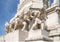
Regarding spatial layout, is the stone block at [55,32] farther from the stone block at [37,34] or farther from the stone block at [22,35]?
the stone block at [22,35]

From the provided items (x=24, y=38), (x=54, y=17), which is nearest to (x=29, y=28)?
(x=24, y=38)

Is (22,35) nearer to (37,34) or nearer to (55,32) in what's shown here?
(37,34)

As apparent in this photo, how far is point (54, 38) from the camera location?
1359 cm

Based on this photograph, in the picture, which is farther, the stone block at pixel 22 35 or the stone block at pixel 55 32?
the stone block at pixel 55 32

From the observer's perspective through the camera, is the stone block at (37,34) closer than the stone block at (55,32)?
Yes

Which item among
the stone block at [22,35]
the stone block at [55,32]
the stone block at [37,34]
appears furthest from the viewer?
the stone block at [55,32]

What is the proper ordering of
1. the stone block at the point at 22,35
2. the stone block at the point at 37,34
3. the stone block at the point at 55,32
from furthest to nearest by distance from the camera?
the stone block at the point at 55,32, the stone block at the point at 22,35, the stone block at the point at 37,34

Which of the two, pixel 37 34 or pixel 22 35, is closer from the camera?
pixel 37 34

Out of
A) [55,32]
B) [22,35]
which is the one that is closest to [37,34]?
[22,35]

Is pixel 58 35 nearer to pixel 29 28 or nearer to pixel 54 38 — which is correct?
pixel 54 38

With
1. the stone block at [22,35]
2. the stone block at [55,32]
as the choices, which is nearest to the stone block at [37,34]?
the stone block at [22,35]

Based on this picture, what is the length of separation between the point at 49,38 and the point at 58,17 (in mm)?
3159

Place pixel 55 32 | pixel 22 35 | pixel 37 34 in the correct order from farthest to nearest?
1. pixel 55 32
2. pixel 22 35
3. pixel 37 34

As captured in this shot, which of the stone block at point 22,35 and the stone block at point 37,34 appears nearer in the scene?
the stone block at point 37,34
